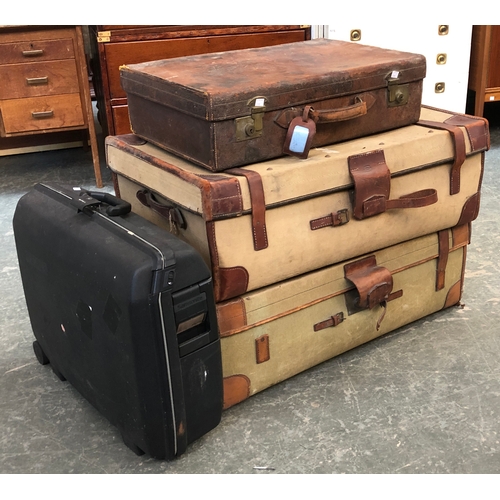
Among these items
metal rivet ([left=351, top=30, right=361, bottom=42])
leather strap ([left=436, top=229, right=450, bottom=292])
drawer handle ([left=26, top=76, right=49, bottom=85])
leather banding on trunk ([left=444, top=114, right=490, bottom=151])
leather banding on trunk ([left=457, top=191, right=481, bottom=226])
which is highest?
metal rivet ([left=351, top=30, right=361, bottom=42])

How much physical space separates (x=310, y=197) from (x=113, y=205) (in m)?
0.46

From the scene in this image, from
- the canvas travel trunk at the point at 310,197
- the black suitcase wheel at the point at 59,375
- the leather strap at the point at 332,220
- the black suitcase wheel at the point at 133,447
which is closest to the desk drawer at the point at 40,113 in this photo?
the canvas travel trunk at the point at 310,197

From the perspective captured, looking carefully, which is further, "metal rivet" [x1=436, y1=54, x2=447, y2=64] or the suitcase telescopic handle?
"metal rivet" [x1=436, y1=54, x2=447, y2=64]

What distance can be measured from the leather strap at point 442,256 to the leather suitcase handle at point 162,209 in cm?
77

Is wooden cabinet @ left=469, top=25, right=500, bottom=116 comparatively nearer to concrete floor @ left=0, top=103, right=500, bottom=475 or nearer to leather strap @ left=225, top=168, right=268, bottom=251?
concrete floor @ left=0, top=103, right=500, bottom=475

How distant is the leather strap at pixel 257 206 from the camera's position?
1.45 m

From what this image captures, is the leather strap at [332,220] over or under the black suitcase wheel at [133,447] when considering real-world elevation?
over

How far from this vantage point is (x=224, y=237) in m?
1.44

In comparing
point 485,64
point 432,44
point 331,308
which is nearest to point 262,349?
point 331,308

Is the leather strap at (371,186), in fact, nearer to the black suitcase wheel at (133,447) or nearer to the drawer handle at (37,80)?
the black suitcase wheel at (133,447)

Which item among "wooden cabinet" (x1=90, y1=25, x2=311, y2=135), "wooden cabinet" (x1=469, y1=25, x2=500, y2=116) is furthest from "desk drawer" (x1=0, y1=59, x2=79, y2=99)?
"wooden cabinet" (x1=469, y1=25, x2=500, y2=116)

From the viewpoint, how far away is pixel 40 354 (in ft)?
5.89

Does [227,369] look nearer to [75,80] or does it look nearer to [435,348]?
[435,348]

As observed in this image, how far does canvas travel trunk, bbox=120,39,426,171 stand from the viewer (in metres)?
1.49
